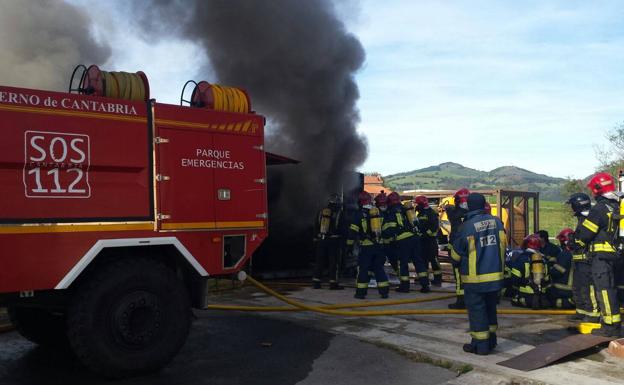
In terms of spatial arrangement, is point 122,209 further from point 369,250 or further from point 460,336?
point 369,250

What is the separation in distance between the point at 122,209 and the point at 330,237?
5.40m

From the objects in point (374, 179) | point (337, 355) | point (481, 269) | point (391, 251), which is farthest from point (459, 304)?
point (374, 179)

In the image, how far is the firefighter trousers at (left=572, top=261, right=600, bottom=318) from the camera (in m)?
6.17

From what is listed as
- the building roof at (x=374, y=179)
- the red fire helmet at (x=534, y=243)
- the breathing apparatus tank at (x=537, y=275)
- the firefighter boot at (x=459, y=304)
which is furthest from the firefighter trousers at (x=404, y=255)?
the building roof at (x=374, y=179)

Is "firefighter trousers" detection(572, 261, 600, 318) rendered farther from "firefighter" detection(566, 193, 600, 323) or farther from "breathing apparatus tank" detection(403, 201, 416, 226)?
"breathing apparatus tank" detection(403, 201, 416, 226)

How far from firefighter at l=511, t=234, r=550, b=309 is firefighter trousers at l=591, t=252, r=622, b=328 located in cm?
128

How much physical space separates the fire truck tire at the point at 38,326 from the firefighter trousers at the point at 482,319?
13.6ft

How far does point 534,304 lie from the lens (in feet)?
24.1

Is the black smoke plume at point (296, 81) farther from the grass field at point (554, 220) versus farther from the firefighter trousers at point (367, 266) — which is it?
the grass field at point (554, 220)

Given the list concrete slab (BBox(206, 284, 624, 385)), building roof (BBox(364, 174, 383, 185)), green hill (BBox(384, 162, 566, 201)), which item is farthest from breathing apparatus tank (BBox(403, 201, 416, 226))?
green hill (BBox(384, 162, 566, 201))

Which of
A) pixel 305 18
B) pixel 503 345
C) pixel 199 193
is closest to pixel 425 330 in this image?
pixel 503 345

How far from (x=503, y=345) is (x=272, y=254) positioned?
5.52m

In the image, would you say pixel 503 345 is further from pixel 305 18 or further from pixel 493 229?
pixel 305 18

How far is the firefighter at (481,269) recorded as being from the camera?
511cm
